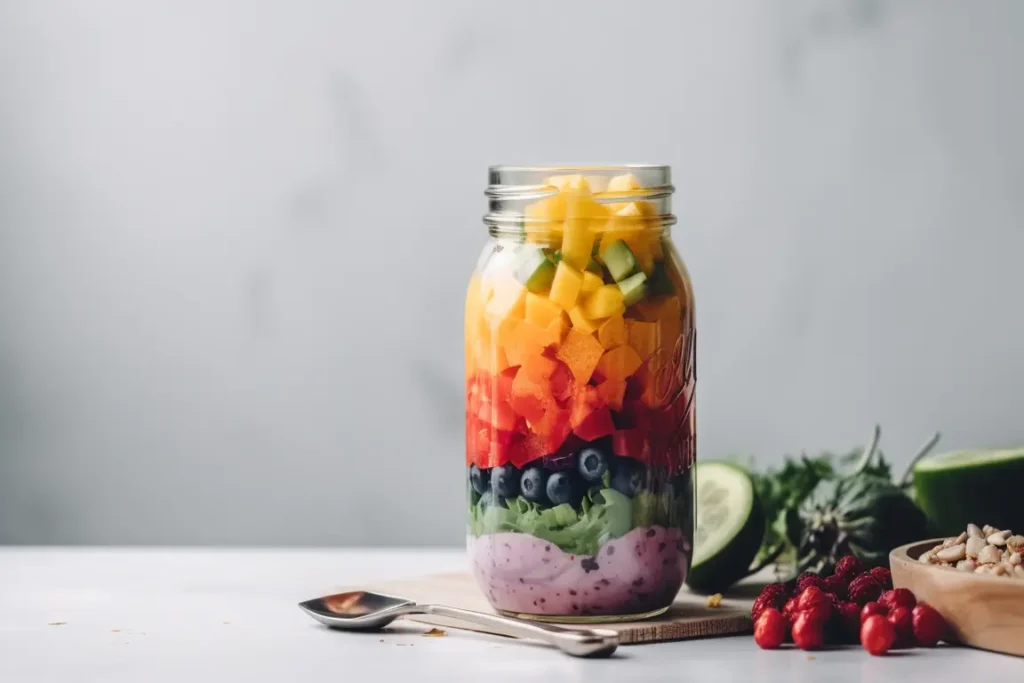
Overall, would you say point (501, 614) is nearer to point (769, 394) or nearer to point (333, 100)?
point (769, 394)

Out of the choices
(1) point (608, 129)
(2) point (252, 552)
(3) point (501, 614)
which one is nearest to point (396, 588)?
(3) point (501, 614)

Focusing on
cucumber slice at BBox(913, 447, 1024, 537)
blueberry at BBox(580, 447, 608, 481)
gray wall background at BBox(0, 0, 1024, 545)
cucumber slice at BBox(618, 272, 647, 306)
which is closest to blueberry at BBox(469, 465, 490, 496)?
blueberry at BBox(580, 447, 608, 481)

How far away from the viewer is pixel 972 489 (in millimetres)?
1553

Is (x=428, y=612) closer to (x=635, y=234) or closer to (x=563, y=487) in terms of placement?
(x=563, y=487)

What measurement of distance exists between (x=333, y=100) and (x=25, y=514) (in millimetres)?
957

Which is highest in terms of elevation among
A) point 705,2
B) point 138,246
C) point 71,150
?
point 705,2

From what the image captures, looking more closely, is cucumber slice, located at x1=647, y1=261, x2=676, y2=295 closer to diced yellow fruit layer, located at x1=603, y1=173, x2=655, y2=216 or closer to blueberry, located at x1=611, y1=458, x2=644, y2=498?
diced yellow fruit layer, located at x1=603, y1=173, x2=655, y2=216

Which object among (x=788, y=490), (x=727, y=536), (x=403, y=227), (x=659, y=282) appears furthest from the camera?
(x=403, y=227)

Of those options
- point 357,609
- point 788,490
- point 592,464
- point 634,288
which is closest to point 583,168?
point 634,288

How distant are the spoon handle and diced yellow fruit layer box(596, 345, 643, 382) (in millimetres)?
237

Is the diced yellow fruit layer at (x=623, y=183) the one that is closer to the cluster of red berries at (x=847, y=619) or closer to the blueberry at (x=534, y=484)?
the blueberry at (x=534, y=484)

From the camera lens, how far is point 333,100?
Result: 2.35 meters

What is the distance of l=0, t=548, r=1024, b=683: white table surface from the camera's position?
118 cm

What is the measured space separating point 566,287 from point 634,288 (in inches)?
2.7
